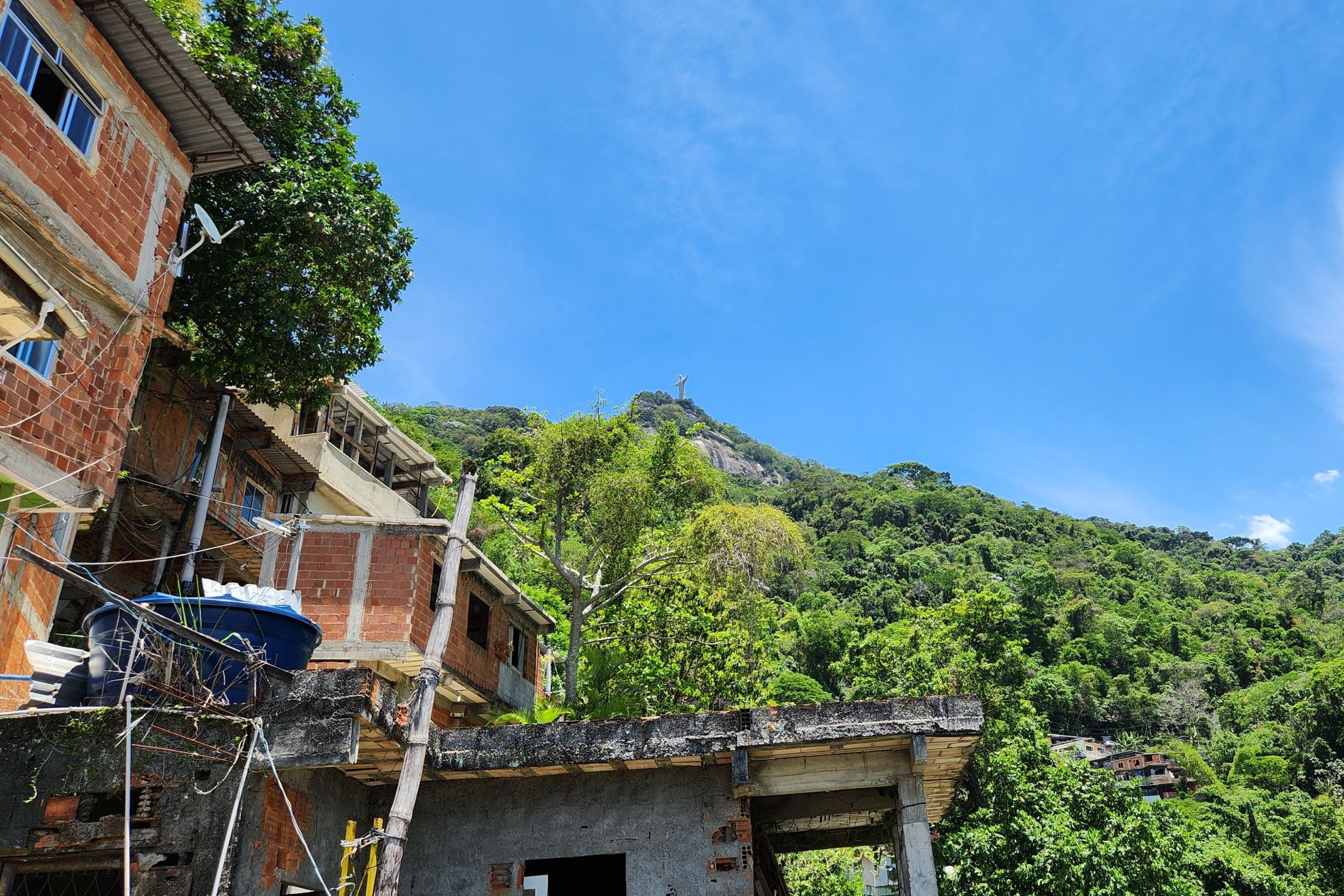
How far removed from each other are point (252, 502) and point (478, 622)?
512 centimetres

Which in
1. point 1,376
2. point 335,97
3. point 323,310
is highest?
point 335,97

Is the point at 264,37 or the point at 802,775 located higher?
the point at 264,37

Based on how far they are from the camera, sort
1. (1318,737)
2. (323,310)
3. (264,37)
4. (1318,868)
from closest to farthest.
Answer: (323,310) → (264,37) → (1318,868) → (1318,737)

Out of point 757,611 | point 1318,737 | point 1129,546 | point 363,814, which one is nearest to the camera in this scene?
point 363,814

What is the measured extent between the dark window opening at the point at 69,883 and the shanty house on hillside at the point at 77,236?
227 cm

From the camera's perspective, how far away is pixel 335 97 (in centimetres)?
1889

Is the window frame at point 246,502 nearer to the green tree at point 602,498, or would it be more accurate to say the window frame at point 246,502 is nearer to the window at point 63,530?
the green tree at point 602,498

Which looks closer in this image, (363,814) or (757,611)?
(363,814)

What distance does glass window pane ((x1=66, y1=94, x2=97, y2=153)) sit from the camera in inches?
426

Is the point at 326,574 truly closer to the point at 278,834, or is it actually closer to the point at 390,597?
the point at 390,597

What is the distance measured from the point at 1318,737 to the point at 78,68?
215 feet

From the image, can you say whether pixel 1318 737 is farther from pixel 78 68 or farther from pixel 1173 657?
pixel 78 68

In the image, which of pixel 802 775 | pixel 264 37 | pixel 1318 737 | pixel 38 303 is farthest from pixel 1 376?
pixel 1318 737

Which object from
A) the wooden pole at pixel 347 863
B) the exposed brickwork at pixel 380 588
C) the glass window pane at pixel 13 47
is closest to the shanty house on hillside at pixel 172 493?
the exposed brickwork at pixel 380 588
